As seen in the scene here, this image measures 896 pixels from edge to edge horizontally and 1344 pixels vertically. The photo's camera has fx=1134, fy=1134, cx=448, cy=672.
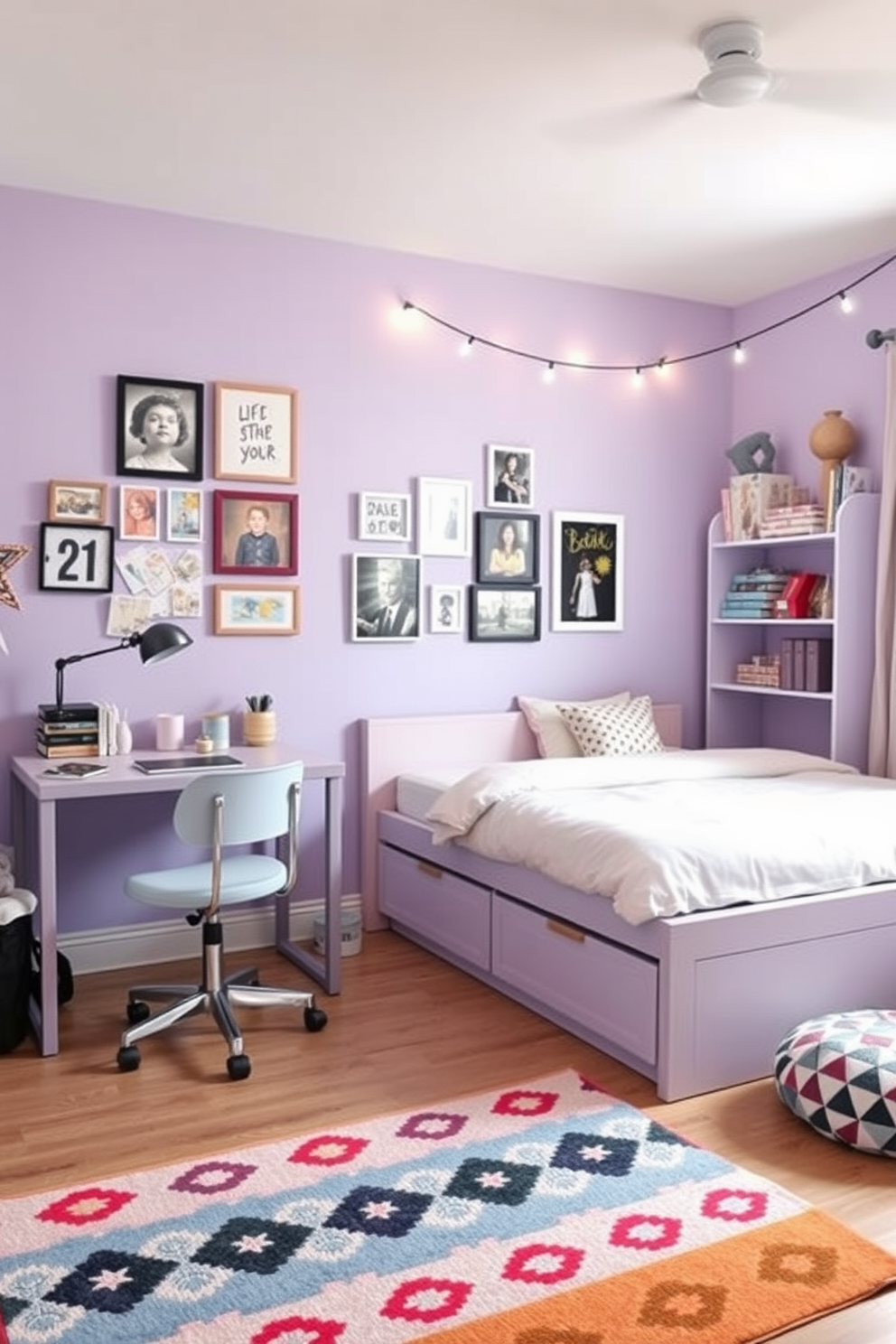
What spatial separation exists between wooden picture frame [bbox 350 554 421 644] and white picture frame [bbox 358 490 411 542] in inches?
3.0

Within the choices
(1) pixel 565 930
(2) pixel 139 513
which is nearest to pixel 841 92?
(1) pixel 565 930

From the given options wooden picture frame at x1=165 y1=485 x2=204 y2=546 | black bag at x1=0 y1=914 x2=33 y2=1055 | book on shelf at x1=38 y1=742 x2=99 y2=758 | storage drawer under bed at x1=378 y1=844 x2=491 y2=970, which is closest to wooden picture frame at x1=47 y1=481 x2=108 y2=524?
wooden picture frame at x1=165 y1=485 x2=204 y2=546

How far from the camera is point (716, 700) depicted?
4.91m

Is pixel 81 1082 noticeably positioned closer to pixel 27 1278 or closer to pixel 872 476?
pixel 27 1278

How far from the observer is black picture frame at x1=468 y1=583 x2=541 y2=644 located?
443cm

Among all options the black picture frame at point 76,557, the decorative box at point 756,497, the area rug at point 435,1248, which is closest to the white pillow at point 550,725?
the decorative box at point 756,497

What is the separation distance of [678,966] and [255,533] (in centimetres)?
214

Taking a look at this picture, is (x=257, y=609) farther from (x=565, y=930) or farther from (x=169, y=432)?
(x=565, y=930)

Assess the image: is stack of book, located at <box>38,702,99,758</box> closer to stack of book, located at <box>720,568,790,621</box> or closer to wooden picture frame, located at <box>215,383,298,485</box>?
wooden picture frame, located at <box>215,383,298,485</box>

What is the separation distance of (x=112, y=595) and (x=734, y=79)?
7.82 feet

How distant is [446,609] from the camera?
4371 mm

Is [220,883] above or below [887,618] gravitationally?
below

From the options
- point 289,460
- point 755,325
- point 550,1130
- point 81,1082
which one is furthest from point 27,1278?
point 755,325

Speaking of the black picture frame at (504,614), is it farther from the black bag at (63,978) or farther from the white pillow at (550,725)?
the black bag at (63,978)
